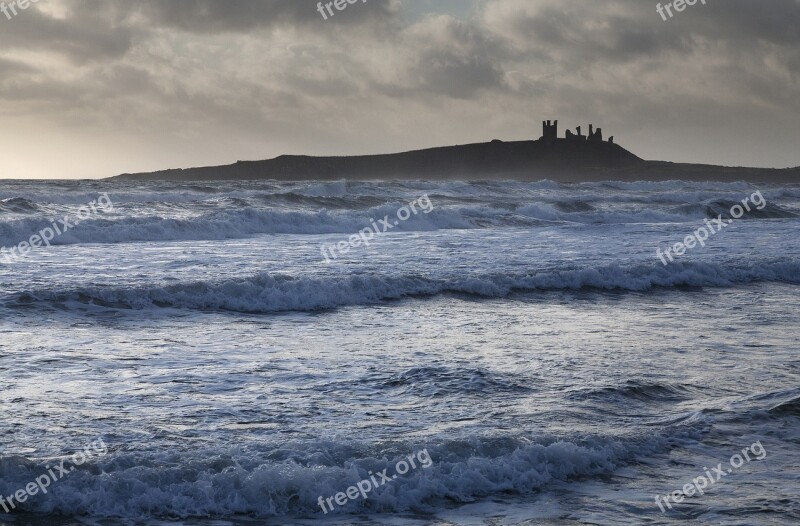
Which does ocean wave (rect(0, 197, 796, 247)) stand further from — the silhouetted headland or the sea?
the silhouetted headland

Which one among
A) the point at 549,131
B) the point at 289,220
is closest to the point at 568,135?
the point at 549,131

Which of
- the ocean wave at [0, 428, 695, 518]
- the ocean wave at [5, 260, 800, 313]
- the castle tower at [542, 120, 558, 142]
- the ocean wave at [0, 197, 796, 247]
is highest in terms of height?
the castle tower at [542, 120, 558, 142]

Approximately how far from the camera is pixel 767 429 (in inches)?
242

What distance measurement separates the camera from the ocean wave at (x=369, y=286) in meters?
11.6

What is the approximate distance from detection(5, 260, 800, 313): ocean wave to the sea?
4 centimetres

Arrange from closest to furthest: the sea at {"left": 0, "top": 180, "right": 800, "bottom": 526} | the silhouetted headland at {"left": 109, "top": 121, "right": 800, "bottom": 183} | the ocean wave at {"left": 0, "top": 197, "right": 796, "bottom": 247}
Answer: the sea at {"left": 0, "top": 180, "right": 800, "bottom": 526} → the ocean wave at {"left": 0, "top": 197, "right": 796, "bottom": 247} → the silhouetted headland at {"left": 109, "top": 121, "right": 800, "bottom": 183}

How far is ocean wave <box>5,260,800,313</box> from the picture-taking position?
11.6 meters

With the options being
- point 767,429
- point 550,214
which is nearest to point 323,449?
point 767,429

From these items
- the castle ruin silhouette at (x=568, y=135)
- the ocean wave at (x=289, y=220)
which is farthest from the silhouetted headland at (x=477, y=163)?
the ocean wave at (x=289, y=220)

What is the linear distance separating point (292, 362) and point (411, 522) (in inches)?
146

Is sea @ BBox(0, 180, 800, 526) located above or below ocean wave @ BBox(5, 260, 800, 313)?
below

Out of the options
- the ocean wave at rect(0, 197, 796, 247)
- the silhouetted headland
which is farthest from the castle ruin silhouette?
the ocean wave at rect(0, 197, 796, 247)

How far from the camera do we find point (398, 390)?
7.01 m

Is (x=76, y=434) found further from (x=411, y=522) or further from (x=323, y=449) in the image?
(x=411, y=522)
